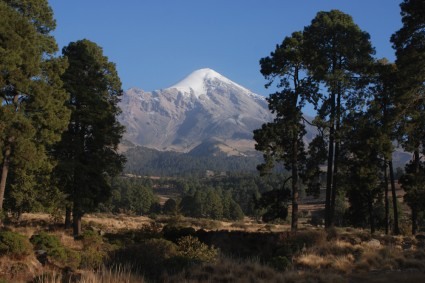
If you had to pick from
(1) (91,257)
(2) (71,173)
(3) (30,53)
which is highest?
(3) (30,53)

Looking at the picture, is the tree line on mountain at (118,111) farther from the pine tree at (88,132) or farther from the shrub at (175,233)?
the shrub at (175,233)

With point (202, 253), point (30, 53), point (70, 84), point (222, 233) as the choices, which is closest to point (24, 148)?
point (30, 53)

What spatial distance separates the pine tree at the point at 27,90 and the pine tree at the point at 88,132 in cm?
272

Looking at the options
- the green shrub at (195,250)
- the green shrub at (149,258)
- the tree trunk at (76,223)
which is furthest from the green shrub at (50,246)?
the tree trunk at (76,223)

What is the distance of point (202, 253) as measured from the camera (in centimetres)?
1694

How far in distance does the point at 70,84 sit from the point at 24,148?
7896 millimetres

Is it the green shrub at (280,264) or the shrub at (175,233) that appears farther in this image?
the shrub at (175,233)

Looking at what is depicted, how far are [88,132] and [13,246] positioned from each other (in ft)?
48.8

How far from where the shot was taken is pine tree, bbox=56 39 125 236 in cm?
2669

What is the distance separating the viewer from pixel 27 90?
20938 mm

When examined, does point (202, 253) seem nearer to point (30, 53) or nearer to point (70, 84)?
point (30, 53)

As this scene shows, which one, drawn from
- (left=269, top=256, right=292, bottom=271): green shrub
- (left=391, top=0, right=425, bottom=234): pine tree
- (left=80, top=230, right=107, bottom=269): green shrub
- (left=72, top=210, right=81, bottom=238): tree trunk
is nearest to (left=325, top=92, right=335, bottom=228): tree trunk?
(left=391, top=0, right=425, bottom=234): pine tree

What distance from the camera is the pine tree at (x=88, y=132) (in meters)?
26.7

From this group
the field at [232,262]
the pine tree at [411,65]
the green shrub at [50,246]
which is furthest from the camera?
the pine tree at [411,65]
